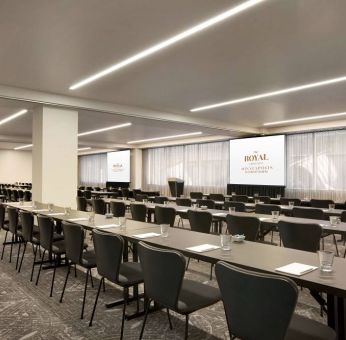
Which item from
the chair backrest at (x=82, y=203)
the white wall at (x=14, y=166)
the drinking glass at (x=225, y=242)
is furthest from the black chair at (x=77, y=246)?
the white wall at (x=14, y=166)

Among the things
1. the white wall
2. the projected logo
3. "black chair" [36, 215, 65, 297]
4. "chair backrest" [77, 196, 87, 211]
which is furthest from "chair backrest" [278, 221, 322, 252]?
the white wall

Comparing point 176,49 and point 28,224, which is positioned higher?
point 176,49

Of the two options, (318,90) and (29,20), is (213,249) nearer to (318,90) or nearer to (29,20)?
(29,20)

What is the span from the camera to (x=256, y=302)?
1576 mm

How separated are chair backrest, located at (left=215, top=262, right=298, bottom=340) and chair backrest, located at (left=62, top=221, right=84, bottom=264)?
1.73 meters

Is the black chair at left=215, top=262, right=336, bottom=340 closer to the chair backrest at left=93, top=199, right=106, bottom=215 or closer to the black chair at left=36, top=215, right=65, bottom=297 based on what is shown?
the black chair at left=36, top=215, right=65, bottom=297

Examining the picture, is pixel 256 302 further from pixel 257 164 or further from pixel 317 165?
pixel 257 164

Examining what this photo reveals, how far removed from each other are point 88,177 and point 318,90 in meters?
17.4

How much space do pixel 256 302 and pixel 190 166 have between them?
1342 centimetres

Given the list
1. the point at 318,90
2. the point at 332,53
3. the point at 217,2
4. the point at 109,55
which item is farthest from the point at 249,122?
the point at 217,2

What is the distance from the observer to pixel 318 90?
21.6 ft

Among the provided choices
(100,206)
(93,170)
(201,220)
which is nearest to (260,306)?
(201,220)

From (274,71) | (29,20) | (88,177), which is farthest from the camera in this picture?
(88,177)

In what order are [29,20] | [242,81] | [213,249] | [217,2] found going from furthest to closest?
[242,81]
[29,20]
[217,2]
[213,249]
